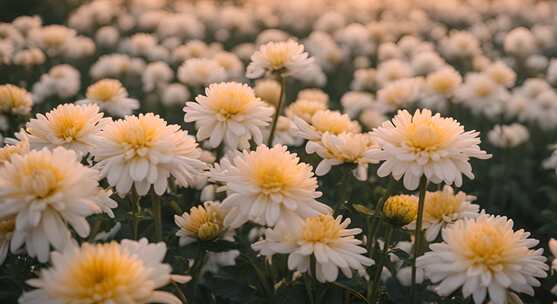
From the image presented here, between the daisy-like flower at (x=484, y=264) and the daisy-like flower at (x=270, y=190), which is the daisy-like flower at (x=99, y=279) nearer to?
the daisy-like flower at (x=270, y=190)

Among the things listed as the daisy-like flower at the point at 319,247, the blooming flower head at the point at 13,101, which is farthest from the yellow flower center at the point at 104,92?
the daisy-like flower at the point at 319,247

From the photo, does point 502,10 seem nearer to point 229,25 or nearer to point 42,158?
point 229,25

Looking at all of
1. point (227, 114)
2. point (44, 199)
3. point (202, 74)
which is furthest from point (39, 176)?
point (202, 74)

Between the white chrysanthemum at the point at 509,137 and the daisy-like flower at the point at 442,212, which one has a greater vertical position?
the white chrysanthemum at the point at 509,137

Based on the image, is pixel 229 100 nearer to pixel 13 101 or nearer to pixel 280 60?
pixel 280 60

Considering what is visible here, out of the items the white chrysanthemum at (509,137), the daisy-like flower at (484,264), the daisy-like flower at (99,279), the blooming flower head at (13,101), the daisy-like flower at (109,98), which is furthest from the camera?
the white chrysanthemum at (509,137)

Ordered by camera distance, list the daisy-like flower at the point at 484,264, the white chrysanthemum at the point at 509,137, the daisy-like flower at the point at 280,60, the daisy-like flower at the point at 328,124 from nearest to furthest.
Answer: the daisy-like flower at the point at 484,264
the daisy-like flower at the point at 328,124
the daisy-like flower at the point at 280,60
the white chrysanthemum at the point at 509,137

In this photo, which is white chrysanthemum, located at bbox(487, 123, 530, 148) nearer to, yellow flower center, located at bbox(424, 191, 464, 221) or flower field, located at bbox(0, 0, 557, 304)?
flower field, located at bbox(0, 0, 557, 304)
